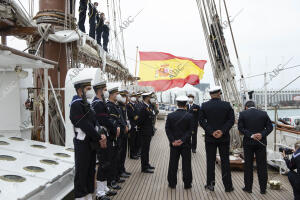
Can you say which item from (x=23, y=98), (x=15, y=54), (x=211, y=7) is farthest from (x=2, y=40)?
(x=211, y=7)

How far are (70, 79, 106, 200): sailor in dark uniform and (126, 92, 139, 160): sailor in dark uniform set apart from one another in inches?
88.4

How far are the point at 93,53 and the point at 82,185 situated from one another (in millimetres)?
4415

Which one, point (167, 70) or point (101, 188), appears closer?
point (101, 188)

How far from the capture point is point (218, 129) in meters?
3.79

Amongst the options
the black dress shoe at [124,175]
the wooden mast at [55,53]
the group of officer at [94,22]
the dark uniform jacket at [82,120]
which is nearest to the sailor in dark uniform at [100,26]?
the group of officer at [94,22]

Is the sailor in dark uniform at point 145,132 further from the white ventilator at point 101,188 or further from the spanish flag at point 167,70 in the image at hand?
the spanish flag at point 167,70

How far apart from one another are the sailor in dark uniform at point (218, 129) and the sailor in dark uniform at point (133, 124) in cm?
170

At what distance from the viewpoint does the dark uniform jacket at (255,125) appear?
3789 mm

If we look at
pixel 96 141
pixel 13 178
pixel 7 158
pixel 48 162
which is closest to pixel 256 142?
pixel 96 141

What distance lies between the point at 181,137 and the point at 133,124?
1.72 m

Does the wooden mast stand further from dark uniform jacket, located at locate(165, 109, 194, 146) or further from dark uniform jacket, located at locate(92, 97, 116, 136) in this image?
dark uniform jacket, located at locate(165, 109, 194, 146)

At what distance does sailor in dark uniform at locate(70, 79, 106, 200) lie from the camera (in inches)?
111

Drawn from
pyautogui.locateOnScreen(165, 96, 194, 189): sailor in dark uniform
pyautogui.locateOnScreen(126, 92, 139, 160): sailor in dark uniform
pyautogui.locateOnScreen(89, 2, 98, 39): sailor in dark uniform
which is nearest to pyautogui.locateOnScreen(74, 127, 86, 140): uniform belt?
pyautogui.locateOnScreen(165, 96, 194, 189): sailor in dark uniform

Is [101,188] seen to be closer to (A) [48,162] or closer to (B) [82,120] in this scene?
(A) [48,162]
